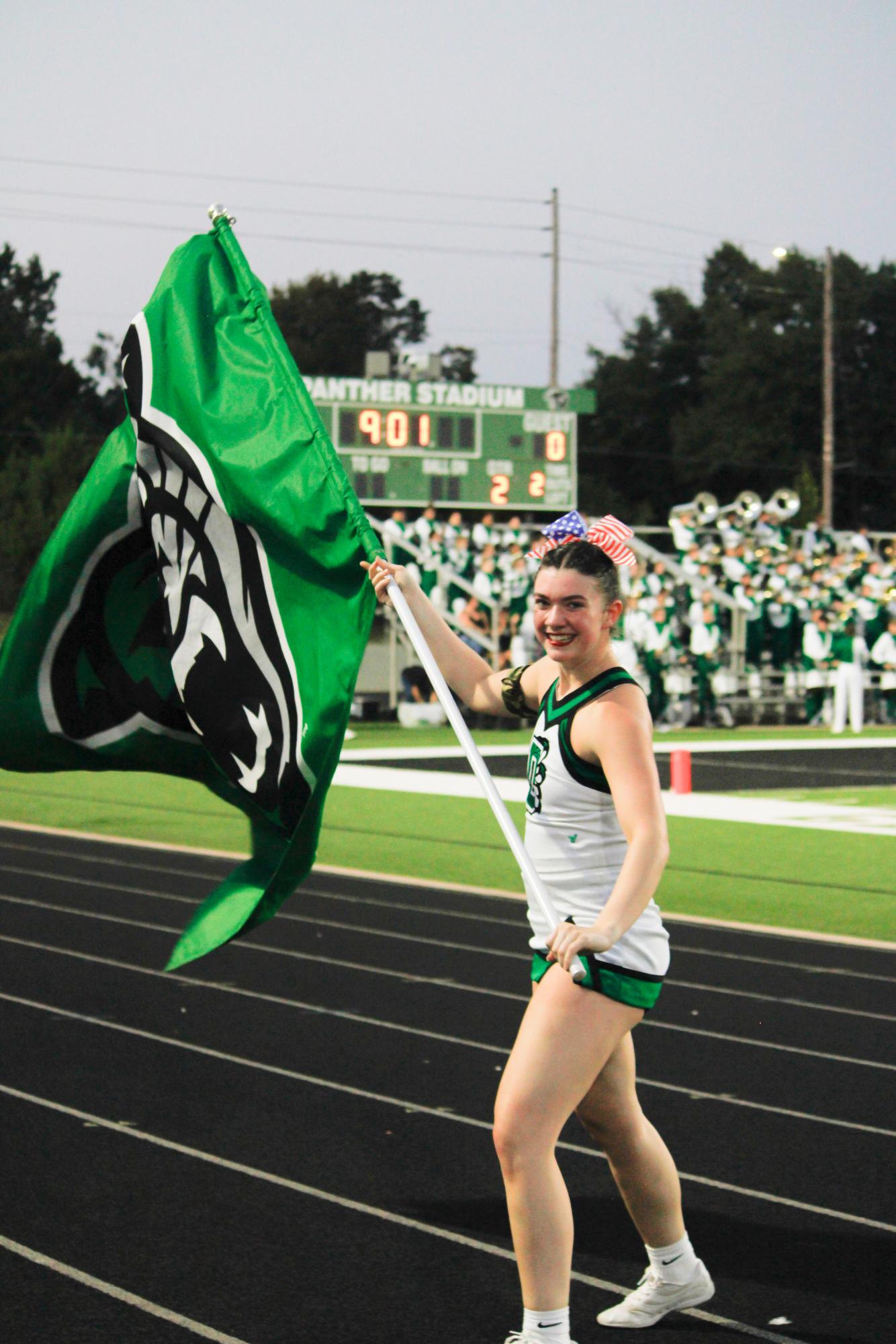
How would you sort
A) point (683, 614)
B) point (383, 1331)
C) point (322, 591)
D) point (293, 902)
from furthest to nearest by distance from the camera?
point (683, 614) < point (293, 902) < point (322, 591) < point (383, 1331)

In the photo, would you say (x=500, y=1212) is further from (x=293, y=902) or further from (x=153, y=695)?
(x=293, y=902)

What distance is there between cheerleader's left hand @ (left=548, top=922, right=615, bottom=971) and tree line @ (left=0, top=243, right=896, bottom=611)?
189ft

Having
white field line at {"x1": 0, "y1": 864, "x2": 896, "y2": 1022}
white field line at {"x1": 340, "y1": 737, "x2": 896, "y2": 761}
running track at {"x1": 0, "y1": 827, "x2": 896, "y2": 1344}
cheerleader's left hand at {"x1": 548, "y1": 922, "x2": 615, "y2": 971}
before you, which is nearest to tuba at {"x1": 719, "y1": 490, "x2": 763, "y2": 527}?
white field line at {"x1": 340, "y1": 737, "x2": 896, "y2": 761}

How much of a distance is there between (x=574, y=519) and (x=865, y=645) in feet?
84.0

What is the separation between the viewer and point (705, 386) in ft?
219

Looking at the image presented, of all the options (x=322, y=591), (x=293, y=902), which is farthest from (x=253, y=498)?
(x=293, y=902)

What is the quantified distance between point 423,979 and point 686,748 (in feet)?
53.2

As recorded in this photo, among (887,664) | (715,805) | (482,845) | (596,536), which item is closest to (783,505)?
(887,664)

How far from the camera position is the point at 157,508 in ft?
16.8

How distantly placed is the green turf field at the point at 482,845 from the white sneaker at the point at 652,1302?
18.0 ft

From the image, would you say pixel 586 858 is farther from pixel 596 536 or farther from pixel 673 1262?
pixel 673 1262

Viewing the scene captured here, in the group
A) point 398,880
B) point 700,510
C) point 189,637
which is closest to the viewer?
point 189,637

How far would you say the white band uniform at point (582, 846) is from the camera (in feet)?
12.5

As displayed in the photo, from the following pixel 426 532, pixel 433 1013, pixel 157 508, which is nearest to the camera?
pixel 157 508
